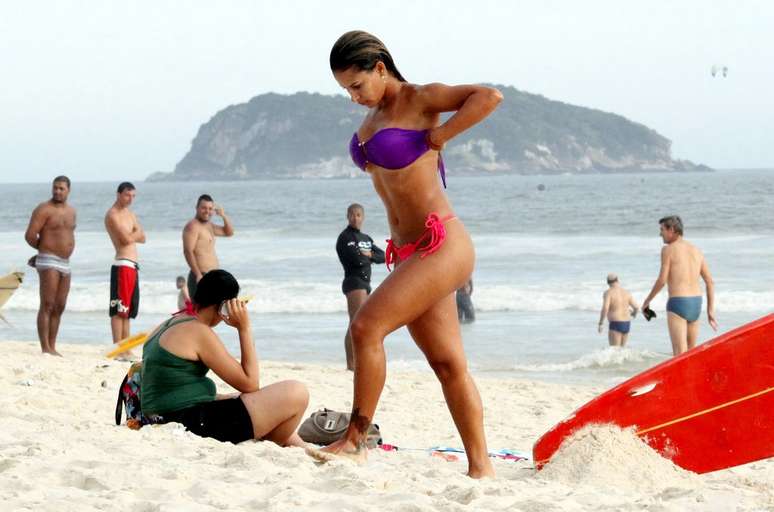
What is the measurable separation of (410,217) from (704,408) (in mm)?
1639

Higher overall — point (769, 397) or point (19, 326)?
point (769, 397)

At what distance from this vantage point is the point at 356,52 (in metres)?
4.18

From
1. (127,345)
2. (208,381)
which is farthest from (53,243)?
(208,381)

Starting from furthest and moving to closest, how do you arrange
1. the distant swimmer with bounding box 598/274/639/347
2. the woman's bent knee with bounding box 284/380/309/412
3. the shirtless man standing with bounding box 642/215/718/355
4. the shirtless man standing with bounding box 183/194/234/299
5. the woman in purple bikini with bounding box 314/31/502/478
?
1. the distant swimmer with bounding box 598/274/639/347
2. the shirtless man standing with bounding box 183/194/234/299
3. the shirtless man standing with bounding box 642/215/718/355
4. the woman's bent knee with bounding box 284/380/309/412
5. the woman in purple bikini with bounding box 314/31/502/478

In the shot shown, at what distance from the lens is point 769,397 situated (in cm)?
482

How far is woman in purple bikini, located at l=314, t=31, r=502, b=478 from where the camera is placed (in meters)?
4.16

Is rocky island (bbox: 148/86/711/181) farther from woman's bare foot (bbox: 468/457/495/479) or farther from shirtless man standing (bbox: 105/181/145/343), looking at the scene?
woman's bare foot (bbox: 468/457/495/479)

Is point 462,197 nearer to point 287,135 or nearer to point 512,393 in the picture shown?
point 512,393

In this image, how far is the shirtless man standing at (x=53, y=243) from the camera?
9.98m

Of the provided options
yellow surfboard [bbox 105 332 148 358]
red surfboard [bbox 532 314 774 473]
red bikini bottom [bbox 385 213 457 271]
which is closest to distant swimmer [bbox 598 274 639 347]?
yellow surfboard [bbox 105 332 148 358]

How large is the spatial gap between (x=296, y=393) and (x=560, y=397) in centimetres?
444

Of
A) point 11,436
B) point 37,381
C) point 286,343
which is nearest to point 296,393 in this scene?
point 11,436

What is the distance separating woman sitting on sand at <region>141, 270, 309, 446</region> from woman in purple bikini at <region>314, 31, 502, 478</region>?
98cm

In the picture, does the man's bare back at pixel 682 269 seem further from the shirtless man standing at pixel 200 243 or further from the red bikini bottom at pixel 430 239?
the red bikini bottom at pixel 430 239
